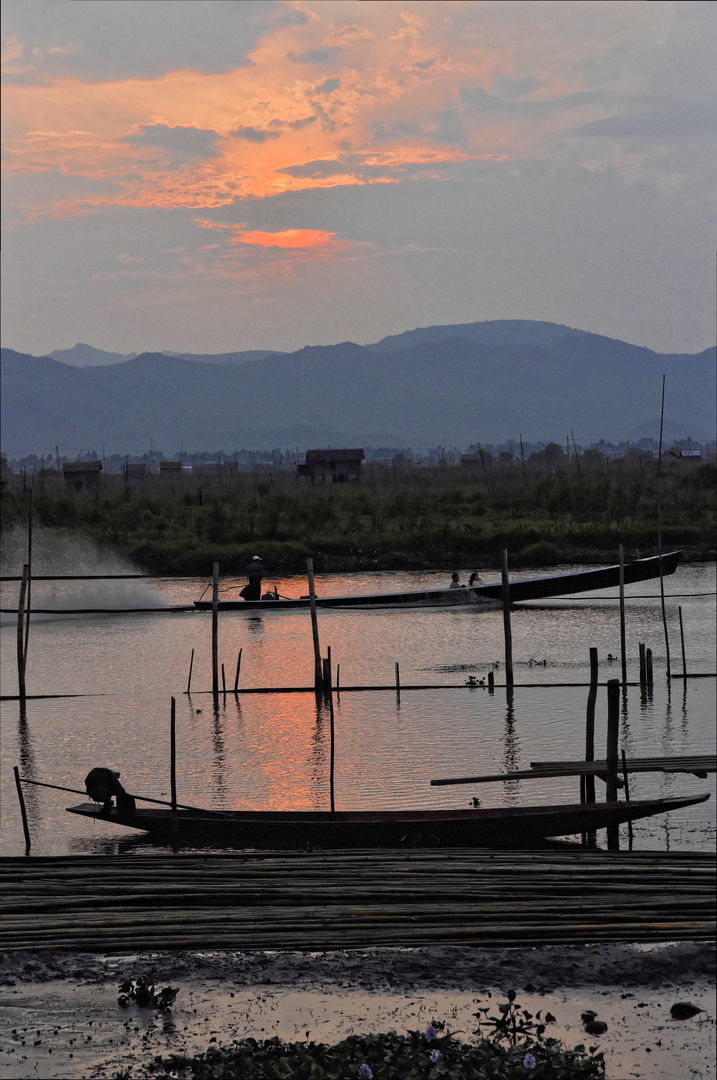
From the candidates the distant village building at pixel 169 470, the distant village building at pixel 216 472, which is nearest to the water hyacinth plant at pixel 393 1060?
the distant village building at pixel 216 472

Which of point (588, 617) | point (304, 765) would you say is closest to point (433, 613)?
point (588, 617)

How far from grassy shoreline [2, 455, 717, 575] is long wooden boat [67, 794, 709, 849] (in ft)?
59.5

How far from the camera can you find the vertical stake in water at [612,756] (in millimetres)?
7879

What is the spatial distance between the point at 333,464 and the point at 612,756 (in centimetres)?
5224

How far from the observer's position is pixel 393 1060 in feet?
15.3

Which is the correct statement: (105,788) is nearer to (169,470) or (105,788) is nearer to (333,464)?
(333,464)

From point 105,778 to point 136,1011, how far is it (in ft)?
9.32

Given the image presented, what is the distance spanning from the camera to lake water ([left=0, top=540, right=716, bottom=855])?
32.9 feet

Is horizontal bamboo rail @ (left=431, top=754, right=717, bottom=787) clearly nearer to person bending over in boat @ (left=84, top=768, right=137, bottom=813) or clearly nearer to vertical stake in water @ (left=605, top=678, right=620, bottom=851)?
vertical stake in water @ (left=605, top=678, right=620, bottom=851)

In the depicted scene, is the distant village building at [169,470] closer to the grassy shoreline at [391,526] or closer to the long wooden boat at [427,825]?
the grassy shoreline at [391,526]

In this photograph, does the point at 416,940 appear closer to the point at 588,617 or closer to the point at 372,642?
the point at 372,642

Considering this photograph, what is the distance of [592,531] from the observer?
30.4m

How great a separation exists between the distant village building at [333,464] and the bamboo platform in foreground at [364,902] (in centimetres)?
5276

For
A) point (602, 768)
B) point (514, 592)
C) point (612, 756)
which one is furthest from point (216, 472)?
point (612, 756)
